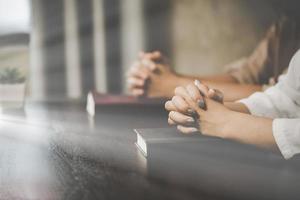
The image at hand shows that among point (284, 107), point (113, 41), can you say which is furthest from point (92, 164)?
point (284, 107)

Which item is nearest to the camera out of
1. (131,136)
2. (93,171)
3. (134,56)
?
(93,171)

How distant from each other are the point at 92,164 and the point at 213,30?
479mm

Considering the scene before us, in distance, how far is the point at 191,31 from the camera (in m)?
0.97

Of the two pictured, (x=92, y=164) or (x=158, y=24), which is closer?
(x=92, y=164)

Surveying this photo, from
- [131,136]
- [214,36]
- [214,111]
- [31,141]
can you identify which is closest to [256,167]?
[214,111]

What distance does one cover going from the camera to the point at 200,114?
2.66 ft

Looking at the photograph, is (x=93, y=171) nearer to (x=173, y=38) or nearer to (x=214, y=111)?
(x=214, y=111)

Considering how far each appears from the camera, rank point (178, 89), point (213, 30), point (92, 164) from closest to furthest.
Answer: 1. point (92, 164)
2. point (178, 89)
3. point (213, 30)

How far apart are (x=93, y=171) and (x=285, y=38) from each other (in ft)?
1.97

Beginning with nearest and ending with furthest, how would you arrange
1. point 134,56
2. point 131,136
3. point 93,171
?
1. point 93,171
2. point 131,136
3. point 134,56

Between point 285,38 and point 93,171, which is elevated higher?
point 285,38

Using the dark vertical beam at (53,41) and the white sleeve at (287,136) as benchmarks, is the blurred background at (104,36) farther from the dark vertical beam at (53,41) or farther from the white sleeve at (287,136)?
the white sleeve at (287,136)

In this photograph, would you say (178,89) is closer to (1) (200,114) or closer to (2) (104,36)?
(1) (200,114)

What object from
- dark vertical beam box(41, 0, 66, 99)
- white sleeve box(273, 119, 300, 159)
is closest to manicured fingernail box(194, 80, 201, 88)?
white sleeve box(273, 119, 300, 159)
